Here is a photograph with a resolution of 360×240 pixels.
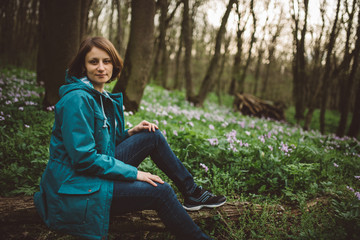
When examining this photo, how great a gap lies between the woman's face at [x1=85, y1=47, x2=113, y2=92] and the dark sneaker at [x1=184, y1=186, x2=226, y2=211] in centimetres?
155

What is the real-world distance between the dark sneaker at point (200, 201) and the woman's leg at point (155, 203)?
16.7 inches

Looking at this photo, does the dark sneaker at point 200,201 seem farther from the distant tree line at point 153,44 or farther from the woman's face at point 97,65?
the distant tree line at point 153,44

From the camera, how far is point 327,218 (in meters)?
2.32

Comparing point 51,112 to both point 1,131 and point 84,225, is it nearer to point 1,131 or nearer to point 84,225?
point 1,131

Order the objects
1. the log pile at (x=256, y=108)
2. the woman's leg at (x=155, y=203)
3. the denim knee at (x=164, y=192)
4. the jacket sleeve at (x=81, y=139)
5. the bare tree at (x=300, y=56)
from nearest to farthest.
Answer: the jacket sleeve at (x=81, y=139) < the woman's leg at (x=155, y=203) < the denim knee at (x=164, y=192) < the bare tree at (x=300, y=56) < the log pile at (x=256, y=108)

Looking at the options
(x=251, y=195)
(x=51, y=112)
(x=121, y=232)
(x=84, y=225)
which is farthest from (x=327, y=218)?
(x=51, y=112)

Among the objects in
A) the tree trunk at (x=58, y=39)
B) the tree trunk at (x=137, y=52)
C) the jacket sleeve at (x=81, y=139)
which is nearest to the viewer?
the jacket sleeve at (x=81, y=139)

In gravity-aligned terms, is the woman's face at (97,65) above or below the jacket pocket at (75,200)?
above

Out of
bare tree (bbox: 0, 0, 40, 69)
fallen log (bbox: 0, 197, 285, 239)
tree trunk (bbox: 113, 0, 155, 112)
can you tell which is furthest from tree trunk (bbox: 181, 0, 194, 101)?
bare tree (bbox: 0, 0, 40, 69)

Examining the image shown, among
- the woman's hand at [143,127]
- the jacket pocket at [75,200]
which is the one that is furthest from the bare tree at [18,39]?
the jacket pocket at [75,200]

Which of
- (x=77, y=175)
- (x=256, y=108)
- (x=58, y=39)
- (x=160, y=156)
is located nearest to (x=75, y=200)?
(x=77, y=175)

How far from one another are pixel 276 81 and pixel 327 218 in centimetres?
2982

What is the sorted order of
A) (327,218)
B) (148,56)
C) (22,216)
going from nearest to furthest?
(22,216)
(327,218)
(148,56)

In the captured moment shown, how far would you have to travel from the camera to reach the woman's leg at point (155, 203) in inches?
63.6
